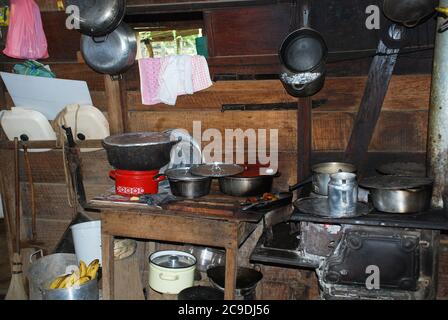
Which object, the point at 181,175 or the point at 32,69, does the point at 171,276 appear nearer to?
the point at 181,175

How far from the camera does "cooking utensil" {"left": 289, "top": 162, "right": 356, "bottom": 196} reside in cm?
325

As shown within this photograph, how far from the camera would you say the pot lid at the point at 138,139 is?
3438mm

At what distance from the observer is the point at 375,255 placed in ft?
9.36

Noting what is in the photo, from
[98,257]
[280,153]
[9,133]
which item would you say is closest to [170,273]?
[98,257]

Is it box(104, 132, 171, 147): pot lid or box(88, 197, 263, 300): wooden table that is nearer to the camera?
box(88, 197, 263, 300): wooden table

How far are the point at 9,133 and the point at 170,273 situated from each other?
2296mm

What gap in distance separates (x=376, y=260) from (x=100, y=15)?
291 cm

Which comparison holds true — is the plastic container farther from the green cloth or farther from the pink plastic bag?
the pink plastic bag

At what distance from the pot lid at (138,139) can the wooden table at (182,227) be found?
0.49m

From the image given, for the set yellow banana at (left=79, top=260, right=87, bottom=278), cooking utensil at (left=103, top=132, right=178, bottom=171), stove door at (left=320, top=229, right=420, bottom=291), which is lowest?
yellow banana at (left=79, top=260, right=87, bottom=278)

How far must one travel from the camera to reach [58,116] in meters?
4.27

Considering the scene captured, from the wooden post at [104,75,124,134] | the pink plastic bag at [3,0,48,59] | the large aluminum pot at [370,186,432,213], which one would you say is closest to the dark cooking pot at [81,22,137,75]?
the wooden post at [104,75,124,134]

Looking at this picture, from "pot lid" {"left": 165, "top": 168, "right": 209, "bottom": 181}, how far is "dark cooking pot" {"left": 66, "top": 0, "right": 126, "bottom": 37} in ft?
4.43

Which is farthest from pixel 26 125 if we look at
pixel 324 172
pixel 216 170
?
pixel 324 172
